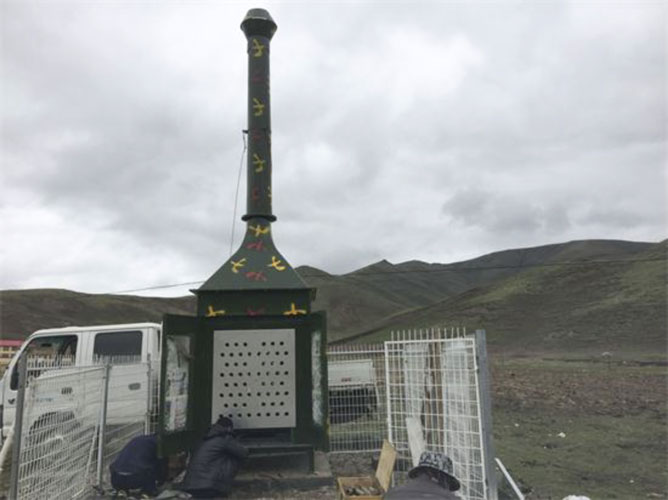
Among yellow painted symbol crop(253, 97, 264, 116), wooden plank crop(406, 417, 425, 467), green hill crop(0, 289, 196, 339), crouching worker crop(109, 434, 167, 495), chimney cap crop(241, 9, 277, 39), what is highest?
green hill crop(0, 289, 196, 339)

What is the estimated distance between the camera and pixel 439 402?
6426mm

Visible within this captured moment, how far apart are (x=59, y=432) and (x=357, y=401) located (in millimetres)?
5899

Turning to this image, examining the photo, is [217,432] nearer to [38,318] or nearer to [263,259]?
[263,259]

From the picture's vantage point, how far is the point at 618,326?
44.1 m

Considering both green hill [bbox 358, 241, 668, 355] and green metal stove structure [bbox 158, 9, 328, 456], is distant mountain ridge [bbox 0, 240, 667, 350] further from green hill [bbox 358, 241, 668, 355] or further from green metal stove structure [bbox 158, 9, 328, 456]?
green metal stove structure [bbox 158, 9, 328, 456]

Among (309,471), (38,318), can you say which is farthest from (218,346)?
(38,318)

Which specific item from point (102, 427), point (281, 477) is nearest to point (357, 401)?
point (281, 477)

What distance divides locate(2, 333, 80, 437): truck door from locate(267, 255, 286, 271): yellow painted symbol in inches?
155

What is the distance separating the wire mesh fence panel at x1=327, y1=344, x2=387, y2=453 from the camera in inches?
389

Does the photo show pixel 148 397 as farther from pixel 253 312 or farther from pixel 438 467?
pixel 438 467

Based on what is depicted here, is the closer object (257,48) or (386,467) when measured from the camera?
(386,467)

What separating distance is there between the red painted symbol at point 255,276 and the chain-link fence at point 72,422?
7.80 feet

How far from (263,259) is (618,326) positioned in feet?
145

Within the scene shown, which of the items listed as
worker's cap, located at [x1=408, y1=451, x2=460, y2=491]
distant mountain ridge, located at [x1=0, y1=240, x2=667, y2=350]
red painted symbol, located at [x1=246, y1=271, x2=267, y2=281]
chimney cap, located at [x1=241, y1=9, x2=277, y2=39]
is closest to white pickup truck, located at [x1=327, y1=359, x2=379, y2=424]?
red painted symbol, located at [x1=246, y1=271, x2=267, y2=281]
